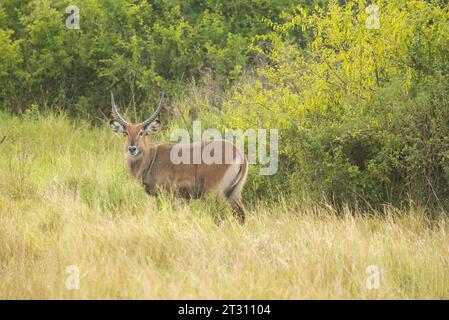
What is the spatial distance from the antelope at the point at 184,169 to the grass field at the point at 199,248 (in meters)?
0.19

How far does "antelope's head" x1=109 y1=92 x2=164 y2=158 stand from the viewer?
7.77m

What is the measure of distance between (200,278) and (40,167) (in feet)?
14.3

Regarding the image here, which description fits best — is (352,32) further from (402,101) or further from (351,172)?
(351,172)

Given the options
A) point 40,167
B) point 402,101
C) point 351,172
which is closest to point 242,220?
point 351,172

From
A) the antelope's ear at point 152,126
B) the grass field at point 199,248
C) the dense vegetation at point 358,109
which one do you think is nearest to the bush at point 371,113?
the dense vegetation at point 358,109

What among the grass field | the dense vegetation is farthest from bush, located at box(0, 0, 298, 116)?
the grass field

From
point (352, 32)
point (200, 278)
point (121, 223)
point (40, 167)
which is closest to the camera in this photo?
point (200, 278)

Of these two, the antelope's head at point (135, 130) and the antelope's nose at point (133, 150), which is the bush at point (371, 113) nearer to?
the antelope's head at point (135, 130)

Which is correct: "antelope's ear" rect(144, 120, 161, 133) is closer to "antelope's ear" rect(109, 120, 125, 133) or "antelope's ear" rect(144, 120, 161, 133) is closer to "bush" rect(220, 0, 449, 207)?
"antelope's ear" rect(109, 120, 125, 133)

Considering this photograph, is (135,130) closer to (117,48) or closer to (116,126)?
(116,126)

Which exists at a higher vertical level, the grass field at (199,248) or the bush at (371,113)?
the bush at (371,113)

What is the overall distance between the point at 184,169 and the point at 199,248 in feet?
6.12

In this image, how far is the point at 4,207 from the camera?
7109 mm

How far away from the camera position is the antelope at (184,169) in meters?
7.45
